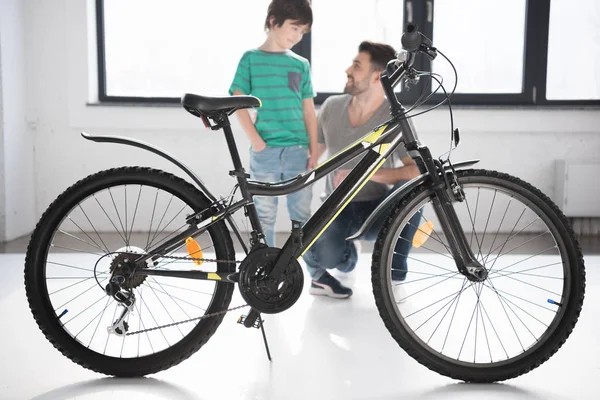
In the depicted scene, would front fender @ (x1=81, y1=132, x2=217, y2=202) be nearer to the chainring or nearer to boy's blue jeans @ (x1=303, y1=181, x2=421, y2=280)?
the chainring

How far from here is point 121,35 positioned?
440 cm

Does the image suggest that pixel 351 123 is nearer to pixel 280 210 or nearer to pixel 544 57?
pixel 280 210

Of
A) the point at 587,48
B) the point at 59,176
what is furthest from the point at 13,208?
the point at 587,48

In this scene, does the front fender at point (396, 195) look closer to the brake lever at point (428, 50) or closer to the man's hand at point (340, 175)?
the brake lever at point (428, 50)

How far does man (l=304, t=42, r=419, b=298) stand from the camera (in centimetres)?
276

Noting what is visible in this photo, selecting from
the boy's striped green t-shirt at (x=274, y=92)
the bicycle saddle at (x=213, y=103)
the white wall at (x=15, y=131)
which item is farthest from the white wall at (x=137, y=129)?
the bicycle saddle at (x=213, y=103)

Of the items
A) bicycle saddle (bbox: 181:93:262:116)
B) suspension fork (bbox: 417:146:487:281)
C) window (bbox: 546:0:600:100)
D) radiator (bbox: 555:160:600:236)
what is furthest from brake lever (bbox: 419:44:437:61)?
window (bbox: 546:0:600:100)

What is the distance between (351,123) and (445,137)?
1.66m

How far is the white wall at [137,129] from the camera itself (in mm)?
4219

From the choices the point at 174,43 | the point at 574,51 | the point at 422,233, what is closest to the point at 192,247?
the point at 422,233

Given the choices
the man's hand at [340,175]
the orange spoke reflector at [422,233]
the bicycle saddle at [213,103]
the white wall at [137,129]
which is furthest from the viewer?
the white wall at [137,129]

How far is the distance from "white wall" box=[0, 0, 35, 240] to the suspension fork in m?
2.72

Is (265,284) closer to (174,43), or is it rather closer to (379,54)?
(379,54)

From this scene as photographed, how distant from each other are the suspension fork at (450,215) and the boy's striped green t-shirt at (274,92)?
94 cm
